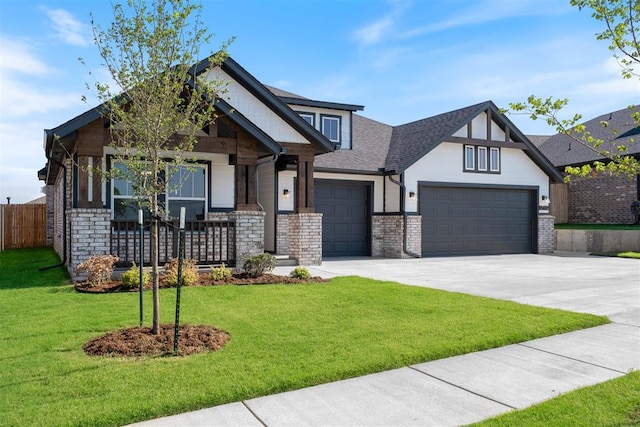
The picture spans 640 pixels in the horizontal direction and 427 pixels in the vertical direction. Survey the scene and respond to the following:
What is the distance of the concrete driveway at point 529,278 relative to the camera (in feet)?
27.3

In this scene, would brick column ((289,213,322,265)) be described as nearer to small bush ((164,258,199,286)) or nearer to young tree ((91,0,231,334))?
small bush ((164,258,199,286))

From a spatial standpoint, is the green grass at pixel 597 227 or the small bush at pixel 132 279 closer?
the small bush at pixel 132 279

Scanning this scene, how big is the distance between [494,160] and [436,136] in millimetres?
3111

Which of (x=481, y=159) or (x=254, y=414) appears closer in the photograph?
(x=254, y=414)

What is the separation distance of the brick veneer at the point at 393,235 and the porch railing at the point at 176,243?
704 cm

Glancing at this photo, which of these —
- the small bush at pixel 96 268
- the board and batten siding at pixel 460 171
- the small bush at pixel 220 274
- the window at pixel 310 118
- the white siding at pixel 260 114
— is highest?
the window at pixel 310 118

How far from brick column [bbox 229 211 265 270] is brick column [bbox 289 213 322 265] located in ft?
5.90

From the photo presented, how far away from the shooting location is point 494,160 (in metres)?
19.4

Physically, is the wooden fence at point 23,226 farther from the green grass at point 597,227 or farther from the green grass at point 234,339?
the green grass at point 597,227

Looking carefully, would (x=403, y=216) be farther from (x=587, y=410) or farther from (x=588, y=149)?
(x=587, y=410)

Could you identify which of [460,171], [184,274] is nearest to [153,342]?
[184,274]

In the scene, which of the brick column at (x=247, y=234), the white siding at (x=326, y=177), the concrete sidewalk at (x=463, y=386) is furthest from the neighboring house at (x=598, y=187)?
the brick column at (x=247, y=234)

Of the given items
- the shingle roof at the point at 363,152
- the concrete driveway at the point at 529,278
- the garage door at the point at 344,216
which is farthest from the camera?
the garage door at the point at 344,216

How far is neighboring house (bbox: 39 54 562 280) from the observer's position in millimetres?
11203
